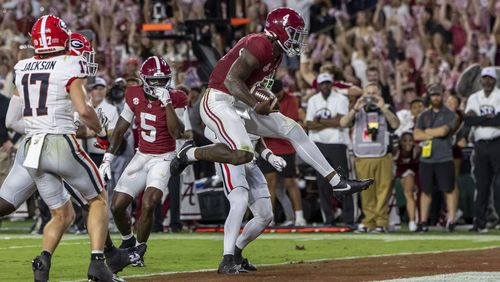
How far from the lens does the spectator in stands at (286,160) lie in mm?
16938

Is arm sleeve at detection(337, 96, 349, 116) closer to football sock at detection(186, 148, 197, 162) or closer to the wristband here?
the wristband

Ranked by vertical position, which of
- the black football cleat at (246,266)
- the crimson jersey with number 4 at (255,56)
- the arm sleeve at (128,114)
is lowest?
the black football cleat at (246,266)

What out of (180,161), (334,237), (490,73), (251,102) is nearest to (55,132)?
(251,102)

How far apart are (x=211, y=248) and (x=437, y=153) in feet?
14.8

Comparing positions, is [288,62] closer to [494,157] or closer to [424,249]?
[494,157]

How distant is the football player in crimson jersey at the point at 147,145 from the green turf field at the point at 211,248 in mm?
508

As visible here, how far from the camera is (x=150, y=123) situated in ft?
39.3

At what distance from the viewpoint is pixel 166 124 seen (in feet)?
39.0

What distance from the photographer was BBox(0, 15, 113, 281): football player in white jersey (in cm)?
889

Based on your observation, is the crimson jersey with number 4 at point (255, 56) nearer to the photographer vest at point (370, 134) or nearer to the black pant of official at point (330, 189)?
the photographer vest at point (370, 134)

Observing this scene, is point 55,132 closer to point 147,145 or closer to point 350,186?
point 350,186

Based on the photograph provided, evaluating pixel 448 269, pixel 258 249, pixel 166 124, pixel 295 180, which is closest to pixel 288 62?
pixel 295 180

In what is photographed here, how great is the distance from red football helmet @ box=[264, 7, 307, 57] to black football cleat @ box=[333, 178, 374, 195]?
119cm

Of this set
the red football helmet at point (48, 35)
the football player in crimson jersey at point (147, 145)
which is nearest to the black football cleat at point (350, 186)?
the football player in crimson jersey at point (147, 145)
